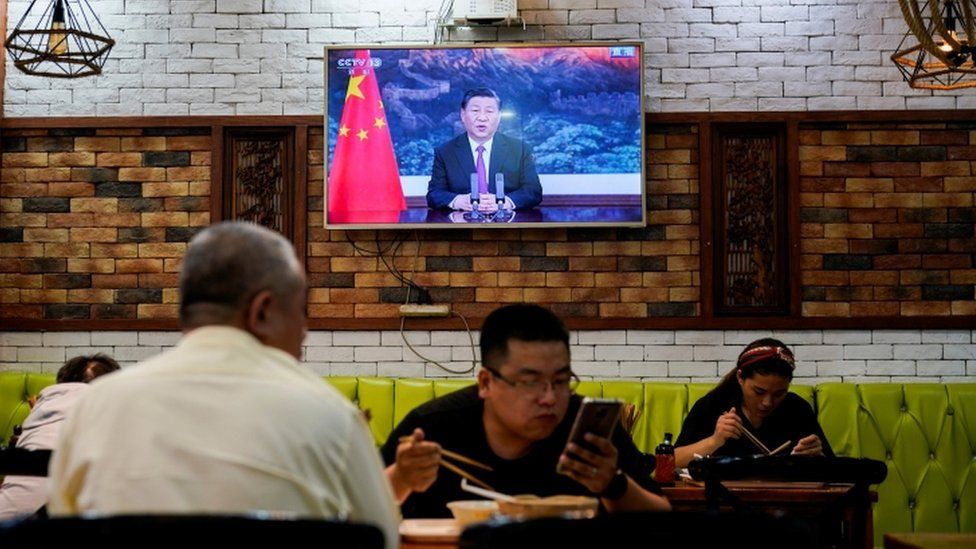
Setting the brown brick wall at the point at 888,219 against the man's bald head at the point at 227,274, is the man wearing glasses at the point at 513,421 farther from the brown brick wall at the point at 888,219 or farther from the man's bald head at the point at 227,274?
the brown brick wall at the point at 888,219

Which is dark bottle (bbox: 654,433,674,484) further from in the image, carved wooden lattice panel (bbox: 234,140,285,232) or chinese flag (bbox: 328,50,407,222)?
carved wooden lattice panel (bbox: 234,140,285,232)

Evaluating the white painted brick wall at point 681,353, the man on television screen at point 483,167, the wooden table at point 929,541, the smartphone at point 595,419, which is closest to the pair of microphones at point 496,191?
the man on television screen at point 483,167

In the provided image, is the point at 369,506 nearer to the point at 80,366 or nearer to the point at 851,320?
the point at 80,366

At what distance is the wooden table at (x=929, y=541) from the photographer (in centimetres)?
364

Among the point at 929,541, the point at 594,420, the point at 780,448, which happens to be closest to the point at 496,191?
the point at 780,448

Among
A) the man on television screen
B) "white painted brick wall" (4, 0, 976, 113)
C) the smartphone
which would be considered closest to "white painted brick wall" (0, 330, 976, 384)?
the man on television screen

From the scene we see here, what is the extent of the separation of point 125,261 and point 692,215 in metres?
3.00

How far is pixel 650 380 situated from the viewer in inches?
257

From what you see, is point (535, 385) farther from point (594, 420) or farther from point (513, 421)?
point (594, 420)

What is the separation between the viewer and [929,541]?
3.75 metres

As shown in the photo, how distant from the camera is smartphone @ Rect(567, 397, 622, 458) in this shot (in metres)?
2.86

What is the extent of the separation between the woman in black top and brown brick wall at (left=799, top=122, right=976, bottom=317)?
1.22 meters

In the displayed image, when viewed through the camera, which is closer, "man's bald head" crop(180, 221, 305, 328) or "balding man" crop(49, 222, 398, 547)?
"balding man" crop(49, 222, 398, 547)

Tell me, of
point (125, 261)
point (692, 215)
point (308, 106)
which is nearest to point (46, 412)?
point (125, 261)
